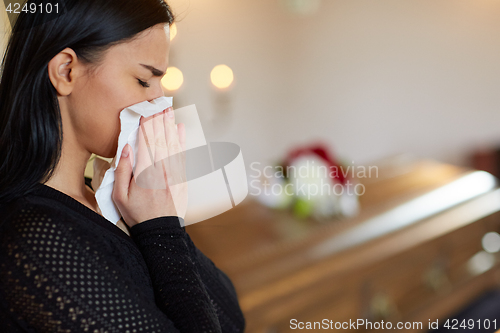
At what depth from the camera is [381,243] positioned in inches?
48.2

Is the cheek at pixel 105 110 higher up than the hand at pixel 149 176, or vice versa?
the cheek at pixel 105 110

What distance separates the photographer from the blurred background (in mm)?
1173

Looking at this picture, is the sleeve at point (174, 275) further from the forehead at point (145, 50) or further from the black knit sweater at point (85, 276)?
the forehead at point (145, 50)

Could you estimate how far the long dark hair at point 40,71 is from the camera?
53 centimetres

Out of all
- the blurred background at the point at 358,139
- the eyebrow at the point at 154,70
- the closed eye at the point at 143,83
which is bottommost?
the blurred background at the point at 358,139

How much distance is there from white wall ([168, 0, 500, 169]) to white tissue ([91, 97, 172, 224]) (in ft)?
4.03

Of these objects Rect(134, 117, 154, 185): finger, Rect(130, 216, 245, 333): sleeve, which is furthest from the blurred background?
Rect(130, 216, 245, 333): sleeve

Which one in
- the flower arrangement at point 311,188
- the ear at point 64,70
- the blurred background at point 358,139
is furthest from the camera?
the flower arrangement at point 311,188

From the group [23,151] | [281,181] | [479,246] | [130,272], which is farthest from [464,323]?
[23,151]

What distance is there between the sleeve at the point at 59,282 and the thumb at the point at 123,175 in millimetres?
129

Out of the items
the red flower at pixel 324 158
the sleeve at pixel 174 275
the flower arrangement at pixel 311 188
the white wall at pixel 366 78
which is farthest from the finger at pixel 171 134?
the white wall at pixel 366 78

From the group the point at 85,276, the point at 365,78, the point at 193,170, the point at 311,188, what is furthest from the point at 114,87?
the point at 365,78

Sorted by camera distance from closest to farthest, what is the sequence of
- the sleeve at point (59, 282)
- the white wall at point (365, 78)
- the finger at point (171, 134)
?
1. the sleeve at point (59, 282)
2. the finger at point (171, 134)
3. the white wall at point (365, 78)

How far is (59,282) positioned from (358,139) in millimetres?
2055
